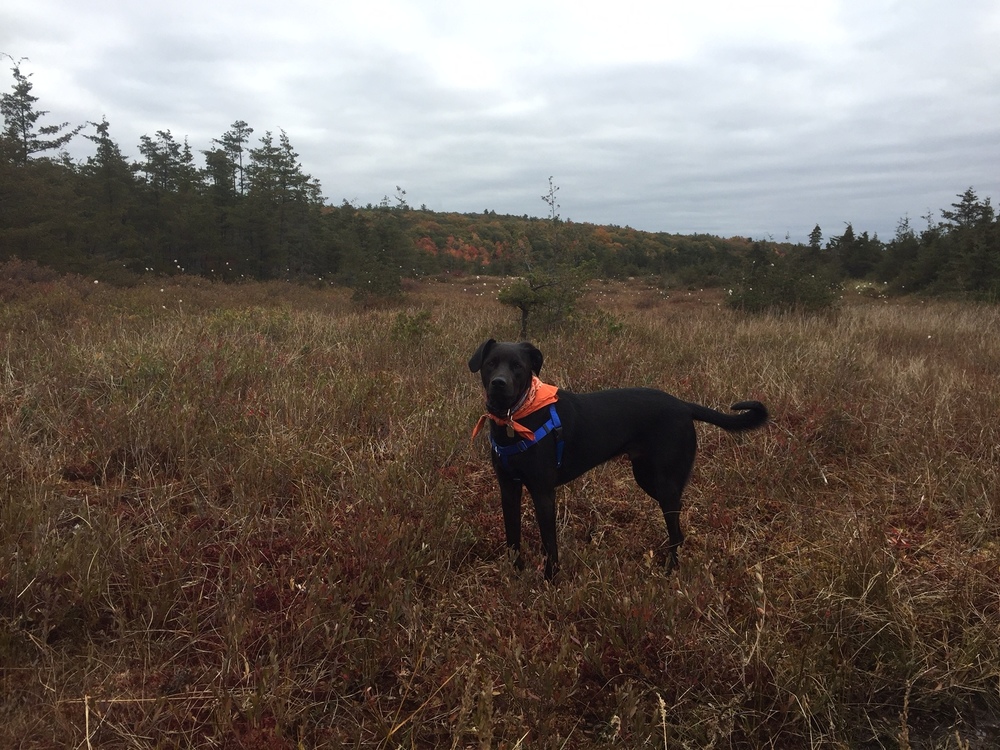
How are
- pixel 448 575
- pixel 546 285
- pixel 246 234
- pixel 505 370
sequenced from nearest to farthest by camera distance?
pixel 448 575 < pixel 505 370 < pixel 546 285 < pixel 246 234

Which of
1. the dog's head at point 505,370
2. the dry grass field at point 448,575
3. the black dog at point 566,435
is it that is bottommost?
the dry grass field at point 448,575

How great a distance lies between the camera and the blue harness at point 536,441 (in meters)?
2.82

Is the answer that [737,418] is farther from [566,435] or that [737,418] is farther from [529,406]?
[529,406]

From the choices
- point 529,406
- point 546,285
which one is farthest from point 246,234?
point 529,406

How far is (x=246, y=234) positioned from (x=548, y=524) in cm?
2447

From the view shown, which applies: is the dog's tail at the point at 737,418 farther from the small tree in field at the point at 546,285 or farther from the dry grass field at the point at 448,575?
the small tree in field at the point at 546,285

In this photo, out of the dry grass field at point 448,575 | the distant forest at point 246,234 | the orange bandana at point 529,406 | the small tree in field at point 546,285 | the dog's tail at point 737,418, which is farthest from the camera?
the distant forest at point 246,234

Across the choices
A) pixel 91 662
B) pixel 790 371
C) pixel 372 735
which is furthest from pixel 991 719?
pixel 790 371

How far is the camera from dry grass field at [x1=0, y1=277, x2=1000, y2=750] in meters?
1.96

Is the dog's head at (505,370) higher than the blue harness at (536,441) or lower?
higher

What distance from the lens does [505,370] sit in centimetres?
296

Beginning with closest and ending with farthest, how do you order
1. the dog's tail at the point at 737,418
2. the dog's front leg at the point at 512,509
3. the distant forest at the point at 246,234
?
the dog's front leg at the point at 512,509 < the dog's tail at the point at 737,418 < the distant forest at the point at 246,234

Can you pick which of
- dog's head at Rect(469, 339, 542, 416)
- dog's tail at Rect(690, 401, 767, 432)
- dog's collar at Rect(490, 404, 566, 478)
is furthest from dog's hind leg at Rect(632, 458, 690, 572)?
dog's head at Rect(469, 339, 542, 416)

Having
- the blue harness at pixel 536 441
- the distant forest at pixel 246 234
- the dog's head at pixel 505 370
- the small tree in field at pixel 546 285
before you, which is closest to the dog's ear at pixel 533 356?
the dog's head at pixel 505 370
